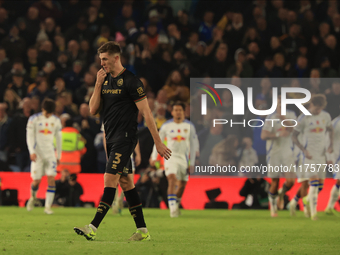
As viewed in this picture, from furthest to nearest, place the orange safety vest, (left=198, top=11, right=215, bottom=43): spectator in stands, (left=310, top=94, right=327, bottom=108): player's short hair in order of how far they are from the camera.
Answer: (left=198, top=11, right=215, bottom=43): spectator in stands
the orange safety vest
(left=310, top=94, right=327, bottom=108): player's short hair

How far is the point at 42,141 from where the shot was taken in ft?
41.3

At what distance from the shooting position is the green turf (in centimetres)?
629

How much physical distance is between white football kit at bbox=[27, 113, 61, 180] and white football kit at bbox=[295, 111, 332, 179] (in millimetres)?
5686

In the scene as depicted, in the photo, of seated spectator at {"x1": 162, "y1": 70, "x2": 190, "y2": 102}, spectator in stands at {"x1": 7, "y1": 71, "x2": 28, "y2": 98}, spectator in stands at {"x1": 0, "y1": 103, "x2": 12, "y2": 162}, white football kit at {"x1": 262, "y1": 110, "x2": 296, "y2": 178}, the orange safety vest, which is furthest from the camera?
spectator in stands at {"x1": 7, "y1": 71, "x2": 28, "y2": 98}

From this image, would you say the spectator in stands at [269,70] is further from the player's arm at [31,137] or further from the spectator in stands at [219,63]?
the player's arm at [31,137]

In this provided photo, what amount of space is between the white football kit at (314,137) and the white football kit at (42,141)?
18.7 feet

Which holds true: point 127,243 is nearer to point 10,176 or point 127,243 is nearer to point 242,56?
point 10,176

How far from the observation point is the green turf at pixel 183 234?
6.29m

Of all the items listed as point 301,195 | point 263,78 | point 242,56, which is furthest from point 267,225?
point 242,56

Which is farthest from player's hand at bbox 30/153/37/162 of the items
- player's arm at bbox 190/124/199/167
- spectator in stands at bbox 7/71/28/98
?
spectator in stands at bbox 7/71/28/98

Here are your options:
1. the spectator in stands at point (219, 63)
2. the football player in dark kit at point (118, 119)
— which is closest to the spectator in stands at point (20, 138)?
the spectator in stands at point (219, 63)

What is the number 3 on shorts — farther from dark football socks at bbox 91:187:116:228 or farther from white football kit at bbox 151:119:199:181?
white football kit at bbox 151:119:199:181

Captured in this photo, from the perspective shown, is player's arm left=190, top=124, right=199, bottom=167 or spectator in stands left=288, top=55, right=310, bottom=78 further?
spectator in stands left=288, top=55, right=310, bottom=78
